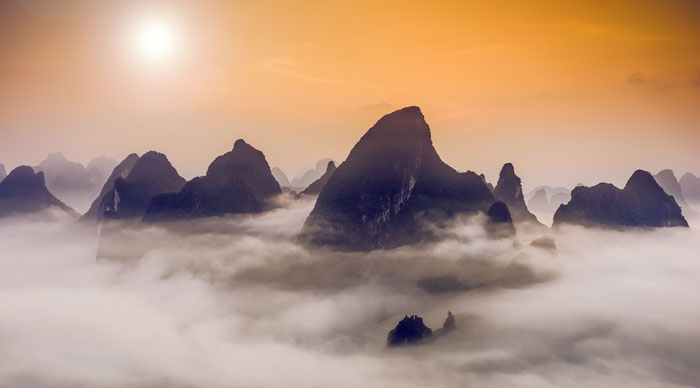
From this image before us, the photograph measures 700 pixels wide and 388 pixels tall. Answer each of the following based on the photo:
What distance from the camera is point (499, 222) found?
125 m

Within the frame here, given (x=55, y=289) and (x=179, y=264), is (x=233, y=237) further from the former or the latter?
(x=55, y=289)

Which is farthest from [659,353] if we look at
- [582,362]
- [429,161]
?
[429,161]

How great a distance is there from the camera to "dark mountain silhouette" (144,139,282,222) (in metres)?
133

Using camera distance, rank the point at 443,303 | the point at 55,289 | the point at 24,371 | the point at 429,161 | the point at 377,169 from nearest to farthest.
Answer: the point at 24,371 < the point at 443,303 < the point at 377,169 < the point at 429,161 < the point at 55,289

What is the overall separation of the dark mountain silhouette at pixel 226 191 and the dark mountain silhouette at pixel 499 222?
258ft

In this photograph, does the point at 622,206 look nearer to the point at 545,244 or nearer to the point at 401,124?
the point at 545,244

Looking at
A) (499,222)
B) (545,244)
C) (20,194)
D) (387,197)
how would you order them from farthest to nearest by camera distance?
(20,194) < (499,222) < (545,244) < (387,197)

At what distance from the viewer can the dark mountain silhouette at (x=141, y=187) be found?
477 ft

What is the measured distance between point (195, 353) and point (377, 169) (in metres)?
65.1

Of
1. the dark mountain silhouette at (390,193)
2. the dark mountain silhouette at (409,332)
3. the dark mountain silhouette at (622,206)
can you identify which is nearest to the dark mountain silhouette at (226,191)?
the dark mountain silhouette at (390,193)

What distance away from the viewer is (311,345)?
104500 millimetres

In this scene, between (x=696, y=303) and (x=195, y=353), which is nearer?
(x=195, y=353)

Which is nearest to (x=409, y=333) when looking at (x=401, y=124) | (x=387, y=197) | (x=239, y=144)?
(x=387, y=197)

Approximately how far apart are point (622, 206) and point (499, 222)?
57123 millimetres
